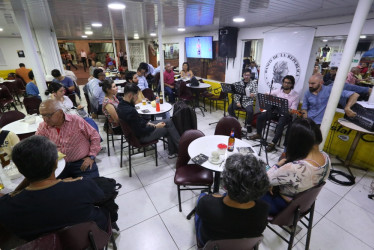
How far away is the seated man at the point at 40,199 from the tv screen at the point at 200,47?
6.67 m

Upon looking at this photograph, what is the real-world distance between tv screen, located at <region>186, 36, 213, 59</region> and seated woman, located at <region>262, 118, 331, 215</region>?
6014 mm

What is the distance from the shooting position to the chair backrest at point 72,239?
3.10 feet

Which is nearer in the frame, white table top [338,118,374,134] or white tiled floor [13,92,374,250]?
white tiled floor [13,92,374,250]

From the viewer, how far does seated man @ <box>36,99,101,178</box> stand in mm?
2000

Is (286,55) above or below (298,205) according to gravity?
above

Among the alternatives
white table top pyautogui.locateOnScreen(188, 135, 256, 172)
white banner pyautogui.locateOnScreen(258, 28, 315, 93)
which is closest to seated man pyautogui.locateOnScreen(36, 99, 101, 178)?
white table top pyautogui.locateOnScreen(188, 135, 256, 172)

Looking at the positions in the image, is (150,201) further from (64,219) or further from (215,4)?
(215,4)

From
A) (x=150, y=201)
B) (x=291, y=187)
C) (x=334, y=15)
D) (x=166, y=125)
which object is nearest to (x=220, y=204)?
(x=291, y=187)

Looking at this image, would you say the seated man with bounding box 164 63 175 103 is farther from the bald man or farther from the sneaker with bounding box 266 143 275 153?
the bald man

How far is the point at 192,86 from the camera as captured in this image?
595cm

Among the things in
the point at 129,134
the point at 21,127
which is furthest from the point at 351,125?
the point at 21,127

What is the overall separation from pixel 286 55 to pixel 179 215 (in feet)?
14.9

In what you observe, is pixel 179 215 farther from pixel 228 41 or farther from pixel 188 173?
pixel 228 41

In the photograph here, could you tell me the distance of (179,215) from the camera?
228 cm
